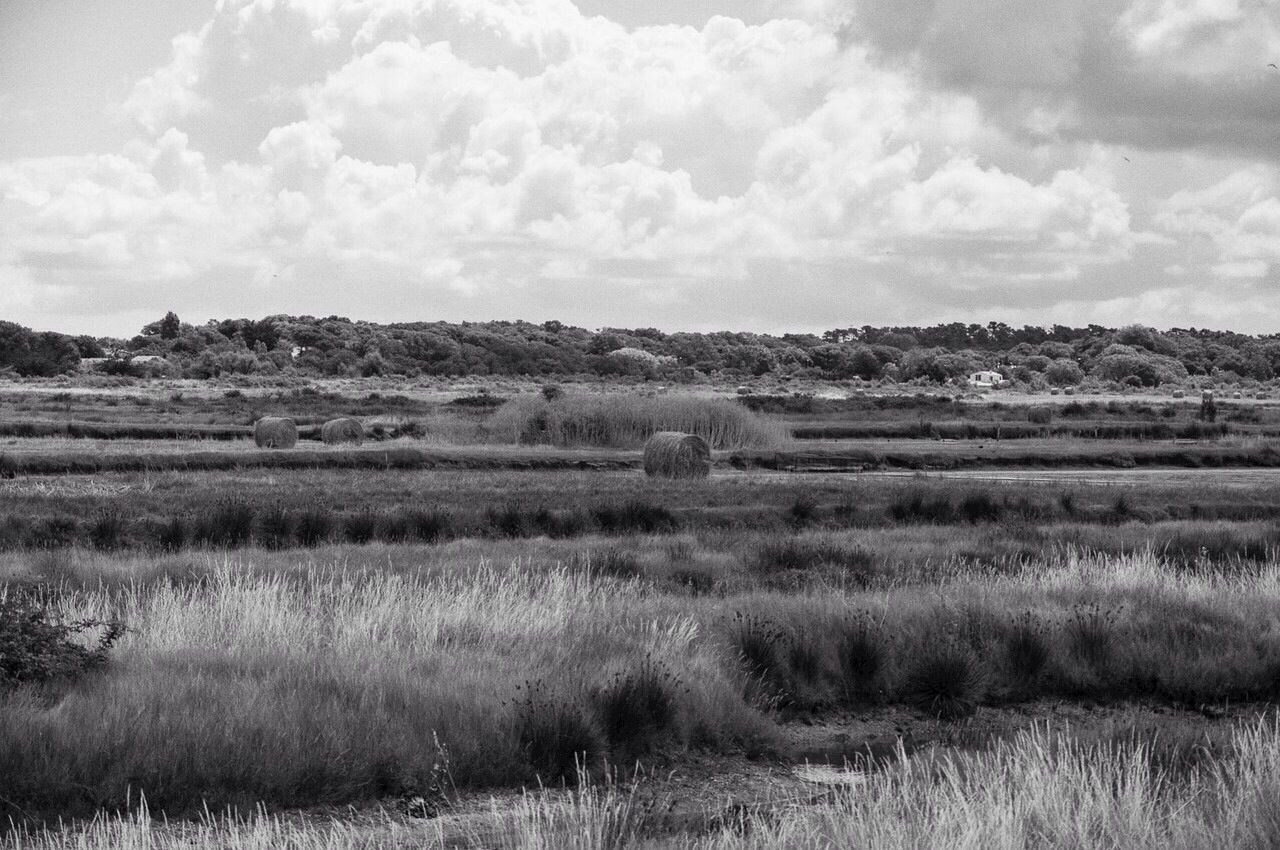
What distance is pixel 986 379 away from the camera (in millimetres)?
145000

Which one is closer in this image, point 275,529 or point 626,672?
point 626,672

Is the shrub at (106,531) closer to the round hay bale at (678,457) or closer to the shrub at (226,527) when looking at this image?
the shrub at (226,527)

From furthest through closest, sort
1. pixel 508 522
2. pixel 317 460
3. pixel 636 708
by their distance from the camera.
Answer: pixel 317 460 < pixel 508 522 < pixel 636 708

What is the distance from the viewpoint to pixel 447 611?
14.4 m

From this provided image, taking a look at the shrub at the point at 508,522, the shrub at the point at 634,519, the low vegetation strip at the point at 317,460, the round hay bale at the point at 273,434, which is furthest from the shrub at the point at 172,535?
the round hay bale at the point at 273,434

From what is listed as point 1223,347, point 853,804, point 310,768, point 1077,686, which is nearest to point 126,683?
point 310,768

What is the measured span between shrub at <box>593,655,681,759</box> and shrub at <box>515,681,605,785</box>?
0.24 m

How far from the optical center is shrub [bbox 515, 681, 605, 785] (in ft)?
35.2

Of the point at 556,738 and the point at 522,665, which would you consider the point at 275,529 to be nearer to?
the point at 522,665

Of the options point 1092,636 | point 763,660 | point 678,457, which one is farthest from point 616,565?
point 678,457

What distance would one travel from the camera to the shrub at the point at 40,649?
11.4 m

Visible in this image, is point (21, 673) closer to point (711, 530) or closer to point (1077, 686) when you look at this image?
point (1077, 686)

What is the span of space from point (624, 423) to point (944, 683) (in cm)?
4112

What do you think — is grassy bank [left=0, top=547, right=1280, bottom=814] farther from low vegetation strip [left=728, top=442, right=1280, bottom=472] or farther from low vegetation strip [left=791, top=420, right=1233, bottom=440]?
low vegetation strip [left=791, top=420, right=1233, bottom=440]
